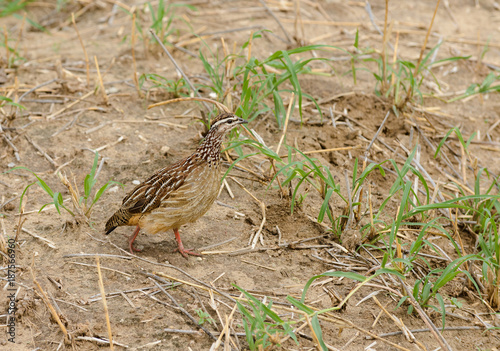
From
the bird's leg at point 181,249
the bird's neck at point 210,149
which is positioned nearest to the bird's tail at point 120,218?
the bird's leg at point 181,249

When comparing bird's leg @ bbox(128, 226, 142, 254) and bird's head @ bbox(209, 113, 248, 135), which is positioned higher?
bird's head @ bbox(209, 113, 248, 135)

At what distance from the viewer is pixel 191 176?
5.08 m

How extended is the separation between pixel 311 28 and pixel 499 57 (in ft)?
10.1

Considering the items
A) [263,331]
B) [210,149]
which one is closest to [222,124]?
[210,149]

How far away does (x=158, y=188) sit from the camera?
5.14m

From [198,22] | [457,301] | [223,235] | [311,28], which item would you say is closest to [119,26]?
[198,22]

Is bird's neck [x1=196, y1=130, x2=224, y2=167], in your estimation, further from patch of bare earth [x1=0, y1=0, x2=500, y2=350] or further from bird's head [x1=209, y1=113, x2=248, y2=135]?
patch of bare earth [x1=0, y1=0, x2=500, y2=350]

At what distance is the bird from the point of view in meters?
5.03

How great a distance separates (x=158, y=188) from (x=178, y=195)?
0.78 feet

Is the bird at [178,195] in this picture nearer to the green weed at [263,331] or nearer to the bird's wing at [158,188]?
the bird's wing at [158,188]

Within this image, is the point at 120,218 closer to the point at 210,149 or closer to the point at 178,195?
the point at 178,195

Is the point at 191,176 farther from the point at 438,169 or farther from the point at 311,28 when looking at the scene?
the point at 311,28

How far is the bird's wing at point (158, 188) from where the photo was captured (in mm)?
5070

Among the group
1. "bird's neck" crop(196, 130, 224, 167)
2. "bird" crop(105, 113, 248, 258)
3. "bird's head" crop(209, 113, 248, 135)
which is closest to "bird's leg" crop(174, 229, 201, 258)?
"bird" crop(105, 113, 248, 258)
